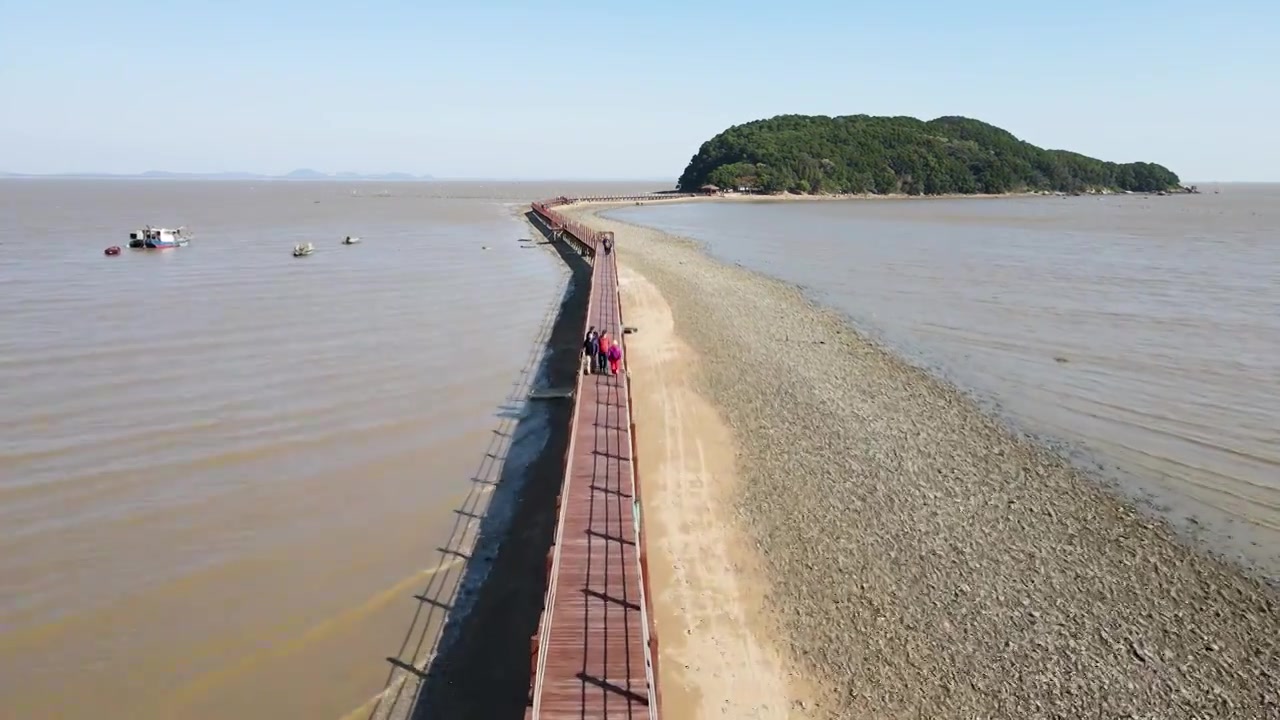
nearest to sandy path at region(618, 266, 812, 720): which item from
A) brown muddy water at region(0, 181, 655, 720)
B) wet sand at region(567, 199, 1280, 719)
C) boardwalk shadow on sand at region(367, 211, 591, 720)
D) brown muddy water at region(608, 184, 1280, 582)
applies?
wet sand at region(567, 199, 1280, 719)

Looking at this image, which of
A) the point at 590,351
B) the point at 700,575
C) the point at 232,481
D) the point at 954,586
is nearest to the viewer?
the point at 954,586

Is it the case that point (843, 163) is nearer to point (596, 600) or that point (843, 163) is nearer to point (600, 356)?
point (600, 356)

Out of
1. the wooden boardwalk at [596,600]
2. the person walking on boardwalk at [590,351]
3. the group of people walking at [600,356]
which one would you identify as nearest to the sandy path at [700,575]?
the wooden boardwalk at [596,600]

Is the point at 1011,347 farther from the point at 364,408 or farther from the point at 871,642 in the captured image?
the point at 364,408

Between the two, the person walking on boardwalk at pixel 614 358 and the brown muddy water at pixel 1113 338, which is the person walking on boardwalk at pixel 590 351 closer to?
the person walking on boardwalk at pixel 614 358

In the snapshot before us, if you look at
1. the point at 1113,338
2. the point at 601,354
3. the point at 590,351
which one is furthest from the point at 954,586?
the point at 1113,338

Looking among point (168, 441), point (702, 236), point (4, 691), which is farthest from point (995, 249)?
point (4, 691)

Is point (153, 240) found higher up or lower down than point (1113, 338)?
higher up

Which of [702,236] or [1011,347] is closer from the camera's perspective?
[1011,347]
